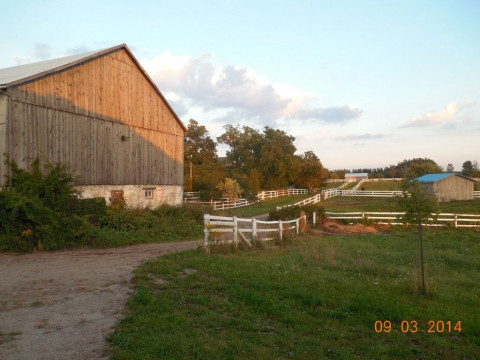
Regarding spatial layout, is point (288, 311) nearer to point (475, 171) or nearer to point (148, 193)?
point (148, 193)

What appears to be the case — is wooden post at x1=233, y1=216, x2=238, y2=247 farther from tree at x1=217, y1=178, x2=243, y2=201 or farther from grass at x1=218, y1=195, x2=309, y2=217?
tree at x1=217, y1=178, x2=243, y2=201

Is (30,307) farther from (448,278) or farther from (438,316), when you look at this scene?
(448,278)

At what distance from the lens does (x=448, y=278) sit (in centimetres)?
1011

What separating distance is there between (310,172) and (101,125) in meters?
49.4

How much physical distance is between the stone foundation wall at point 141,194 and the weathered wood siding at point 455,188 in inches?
1209

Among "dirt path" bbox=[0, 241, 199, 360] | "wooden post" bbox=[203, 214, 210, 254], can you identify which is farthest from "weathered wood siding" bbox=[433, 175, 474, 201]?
"dirt path" bbox=[0, 241, 199, 360]

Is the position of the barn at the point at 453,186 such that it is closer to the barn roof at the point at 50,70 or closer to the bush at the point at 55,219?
the barn roof at the point at 50,70

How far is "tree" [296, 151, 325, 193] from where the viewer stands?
65.3 metres

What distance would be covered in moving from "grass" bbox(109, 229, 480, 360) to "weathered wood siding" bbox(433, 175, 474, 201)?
118 feet

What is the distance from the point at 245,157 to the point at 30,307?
6902 centimetres

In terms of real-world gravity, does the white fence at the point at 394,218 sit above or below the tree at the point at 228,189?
below

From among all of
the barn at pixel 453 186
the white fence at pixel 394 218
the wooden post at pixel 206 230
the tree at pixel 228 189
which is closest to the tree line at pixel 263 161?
the tree at pixel 228 189

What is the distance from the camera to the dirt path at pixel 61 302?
5324 millimetres

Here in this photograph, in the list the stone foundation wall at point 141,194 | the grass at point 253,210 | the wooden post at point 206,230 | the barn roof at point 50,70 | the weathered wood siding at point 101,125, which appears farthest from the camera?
the grass at point 253,210
